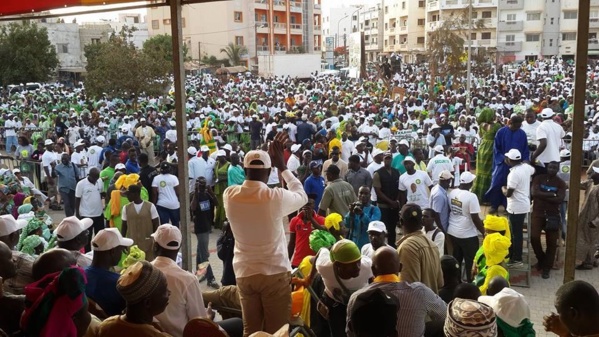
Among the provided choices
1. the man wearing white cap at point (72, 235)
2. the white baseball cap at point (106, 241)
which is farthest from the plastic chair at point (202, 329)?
the man wearing white cap at point (72, 235)

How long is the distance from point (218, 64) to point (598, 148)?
39.1 meters

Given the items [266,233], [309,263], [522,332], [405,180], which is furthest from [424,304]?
[405,180]

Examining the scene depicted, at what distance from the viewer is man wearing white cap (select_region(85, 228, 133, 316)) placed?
3.43 m

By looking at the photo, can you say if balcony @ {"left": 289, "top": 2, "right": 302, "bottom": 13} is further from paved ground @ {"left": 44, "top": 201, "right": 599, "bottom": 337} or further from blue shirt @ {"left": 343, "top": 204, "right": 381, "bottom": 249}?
blue shirt @ {"left": 343, "top": 204, "right": 381, "bottom": 249}

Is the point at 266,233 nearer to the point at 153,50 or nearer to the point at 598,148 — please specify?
the point at 598,148

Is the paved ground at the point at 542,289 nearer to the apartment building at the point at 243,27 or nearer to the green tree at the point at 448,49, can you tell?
the green tree at the point at 448,49

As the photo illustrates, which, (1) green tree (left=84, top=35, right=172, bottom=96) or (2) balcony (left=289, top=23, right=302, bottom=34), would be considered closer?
(1) green tree (left=84, top=35, right=172, bottom=96)

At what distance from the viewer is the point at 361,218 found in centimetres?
652

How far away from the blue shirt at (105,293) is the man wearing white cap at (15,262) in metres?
0.51

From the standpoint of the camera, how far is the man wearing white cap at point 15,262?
3697 millimetres

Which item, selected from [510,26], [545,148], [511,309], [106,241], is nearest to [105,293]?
[106,241]

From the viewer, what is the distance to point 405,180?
25.1ft

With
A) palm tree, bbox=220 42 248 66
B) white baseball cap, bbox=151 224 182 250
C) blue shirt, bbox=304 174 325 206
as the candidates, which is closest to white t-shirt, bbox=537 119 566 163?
blue shirt, bbox=304 174 325 206

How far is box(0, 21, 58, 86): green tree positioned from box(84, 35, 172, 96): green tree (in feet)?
41.5
